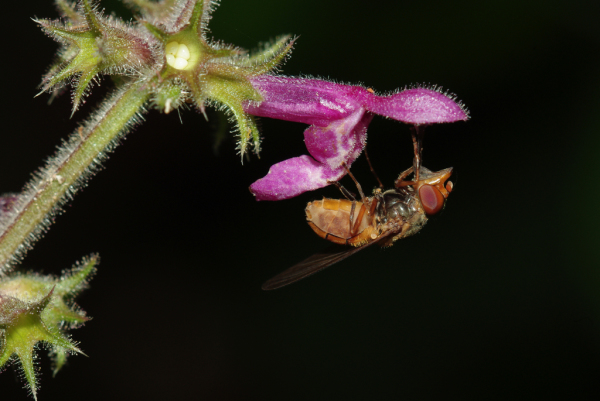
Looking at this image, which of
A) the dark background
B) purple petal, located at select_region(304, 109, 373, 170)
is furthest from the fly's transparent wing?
the dark background

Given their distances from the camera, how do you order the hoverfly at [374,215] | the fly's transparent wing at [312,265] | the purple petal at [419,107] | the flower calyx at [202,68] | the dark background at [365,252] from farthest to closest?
the dark background at [365,252] < the hoverfly at [374,215] < the fly's transparent wing at [312,265] < the purple petal at [419,107] < the flower calyx at [202,68]

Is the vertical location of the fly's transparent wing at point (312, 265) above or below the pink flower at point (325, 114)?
below


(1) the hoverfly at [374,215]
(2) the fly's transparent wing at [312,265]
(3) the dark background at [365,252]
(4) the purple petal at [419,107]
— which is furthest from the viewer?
(3) the dark background at [365,252]

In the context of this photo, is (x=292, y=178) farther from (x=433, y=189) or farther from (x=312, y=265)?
(x=433, y=189)

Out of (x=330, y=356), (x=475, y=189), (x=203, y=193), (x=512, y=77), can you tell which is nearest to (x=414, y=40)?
(x=512, y=77)

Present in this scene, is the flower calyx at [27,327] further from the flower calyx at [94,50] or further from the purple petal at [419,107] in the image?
the purple petal at [419,107]

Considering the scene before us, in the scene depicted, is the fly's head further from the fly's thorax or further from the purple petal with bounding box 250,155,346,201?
the purple petal with bounding box 250,155,346,201

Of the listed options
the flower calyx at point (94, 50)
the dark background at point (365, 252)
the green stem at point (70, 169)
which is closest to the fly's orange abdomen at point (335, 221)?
the green stem at point (70, 169)

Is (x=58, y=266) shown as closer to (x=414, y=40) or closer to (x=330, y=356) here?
(x=330, y=356)

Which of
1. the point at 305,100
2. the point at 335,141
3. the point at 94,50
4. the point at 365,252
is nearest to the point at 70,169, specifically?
the point at 94,50
